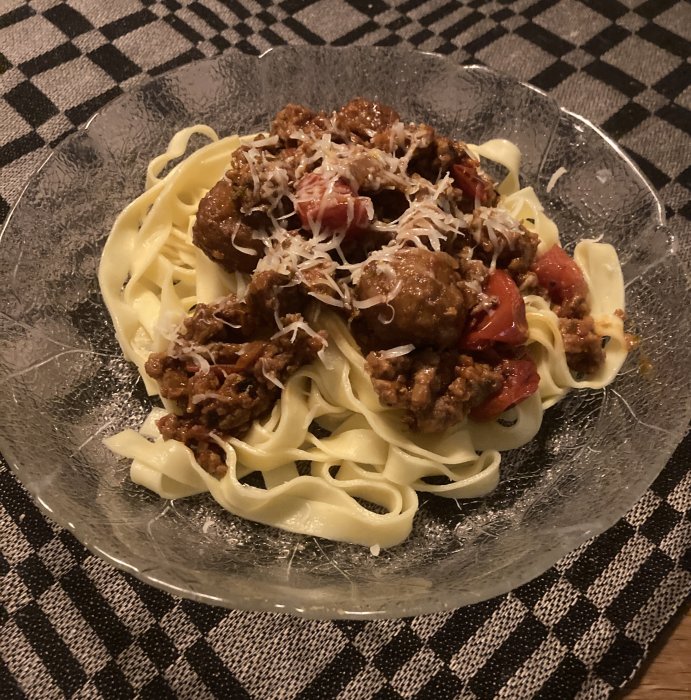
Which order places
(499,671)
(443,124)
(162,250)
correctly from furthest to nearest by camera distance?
1. (443,124)
2. (162,250)
3. (499,671)

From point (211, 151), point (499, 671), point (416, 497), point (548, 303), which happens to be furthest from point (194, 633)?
point (211, 151)

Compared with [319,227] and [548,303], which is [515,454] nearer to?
[548,303]

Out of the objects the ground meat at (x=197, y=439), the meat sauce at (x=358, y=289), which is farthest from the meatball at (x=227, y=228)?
the ground meat at (x=197, y=439)

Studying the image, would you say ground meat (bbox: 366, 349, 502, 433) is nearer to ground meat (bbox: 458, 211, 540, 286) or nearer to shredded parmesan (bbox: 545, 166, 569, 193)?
ground meat (bbox: 458, 211, 540, 286)

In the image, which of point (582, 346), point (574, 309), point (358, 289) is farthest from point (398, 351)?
point (574, 309)

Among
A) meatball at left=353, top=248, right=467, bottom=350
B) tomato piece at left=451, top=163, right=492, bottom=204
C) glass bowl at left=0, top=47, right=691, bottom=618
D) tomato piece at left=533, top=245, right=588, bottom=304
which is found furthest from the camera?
tomato piece at left=533, top=245, right=588, bottom=304

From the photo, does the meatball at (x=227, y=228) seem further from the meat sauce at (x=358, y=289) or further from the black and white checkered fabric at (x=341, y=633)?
the black and white checkered fabric at (x=341, y=633)

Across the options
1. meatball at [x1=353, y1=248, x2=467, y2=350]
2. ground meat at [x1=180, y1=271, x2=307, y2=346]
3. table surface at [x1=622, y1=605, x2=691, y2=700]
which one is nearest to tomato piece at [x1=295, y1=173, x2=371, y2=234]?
meatball at [x1=353, y1=248, x2=467, y2=350]
